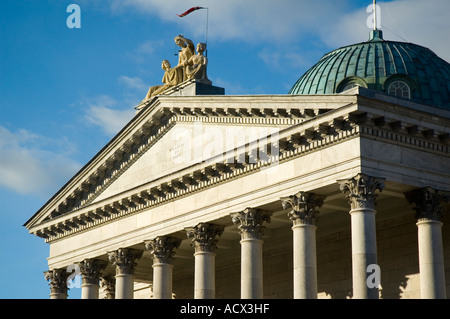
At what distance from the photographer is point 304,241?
42562 mm

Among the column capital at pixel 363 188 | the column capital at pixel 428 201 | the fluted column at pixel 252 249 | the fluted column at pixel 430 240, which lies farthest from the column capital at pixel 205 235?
the column capital at pixel 428 201

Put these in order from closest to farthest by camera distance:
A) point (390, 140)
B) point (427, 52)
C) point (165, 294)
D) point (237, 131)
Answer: point (390, 140), point (237, 131), point (165, 294), point (427, 52)

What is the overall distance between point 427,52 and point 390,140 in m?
20.7

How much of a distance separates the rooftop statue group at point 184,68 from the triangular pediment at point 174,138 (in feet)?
5.16

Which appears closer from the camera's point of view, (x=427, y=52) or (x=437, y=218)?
(x=437, y=218)

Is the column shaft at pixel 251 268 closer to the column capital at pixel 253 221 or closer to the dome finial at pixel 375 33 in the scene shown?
the column capital at pixel 253 221

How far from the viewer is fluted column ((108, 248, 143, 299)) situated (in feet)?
176

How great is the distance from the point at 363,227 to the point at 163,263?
14.0m

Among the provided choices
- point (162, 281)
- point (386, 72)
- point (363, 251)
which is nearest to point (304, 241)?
point (363, 251)

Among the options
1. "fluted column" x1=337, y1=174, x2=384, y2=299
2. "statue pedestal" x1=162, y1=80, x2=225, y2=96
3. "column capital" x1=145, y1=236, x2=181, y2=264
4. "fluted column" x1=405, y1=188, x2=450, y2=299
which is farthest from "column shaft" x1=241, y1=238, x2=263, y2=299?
"statue pedestal" x1=162, y1=80, x2=225, y2=96

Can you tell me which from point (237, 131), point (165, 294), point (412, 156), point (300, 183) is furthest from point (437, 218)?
point (165, 294)

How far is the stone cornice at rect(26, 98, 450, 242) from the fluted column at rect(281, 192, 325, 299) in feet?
6.34

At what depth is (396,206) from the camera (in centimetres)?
4684
